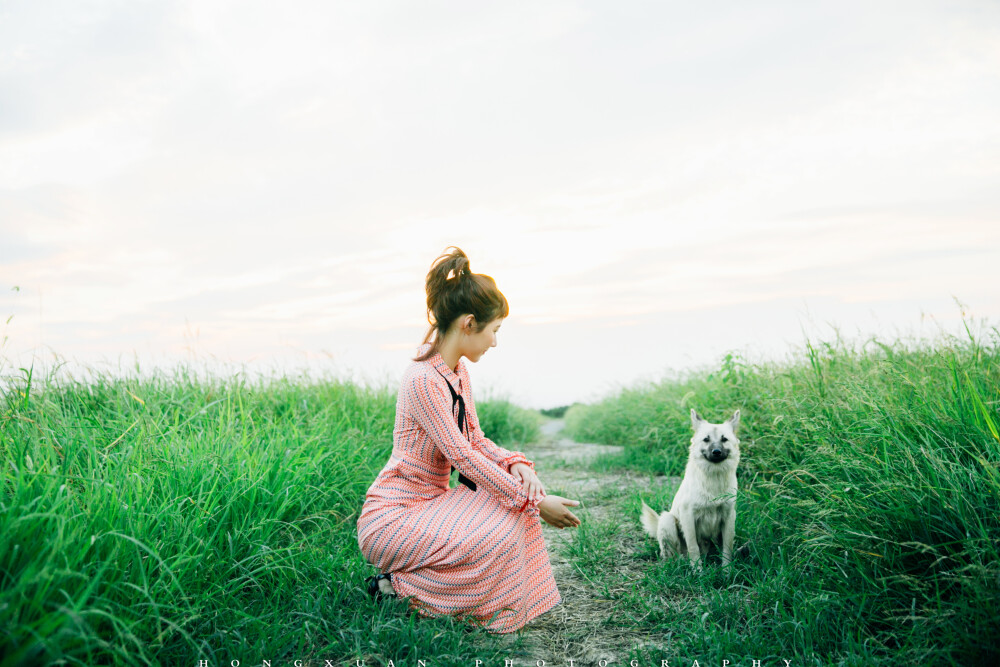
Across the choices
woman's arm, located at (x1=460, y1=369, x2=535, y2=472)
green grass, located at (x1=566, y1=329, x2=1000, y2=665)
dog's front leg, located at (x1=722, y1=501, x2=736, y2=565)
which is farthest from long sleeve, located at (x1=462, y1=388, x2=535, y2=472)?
dog's front leg, located at (x1=722, y1=501, x2=736, y2=565)

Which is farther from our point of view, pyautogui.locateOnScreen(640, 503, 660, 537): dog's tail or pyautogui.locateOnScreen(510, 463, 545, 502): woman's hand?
pyautogui.locateOnScreen(640, 503, 660, 537): dog's tail

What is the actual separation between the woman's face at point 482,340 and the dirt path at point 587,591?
139 centimetres

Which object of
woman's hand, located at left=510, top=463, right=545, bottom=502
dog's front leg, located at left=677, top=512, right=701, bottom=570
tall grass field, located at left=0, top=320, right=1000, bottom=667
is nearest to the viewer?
tall grass field, located at left=0, top=320, right=1000, bottom=667

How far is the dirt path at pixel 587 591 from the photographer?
2.55 metres

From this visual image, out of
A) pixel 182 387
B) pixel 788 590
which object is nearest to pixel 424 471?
pixel 788 590

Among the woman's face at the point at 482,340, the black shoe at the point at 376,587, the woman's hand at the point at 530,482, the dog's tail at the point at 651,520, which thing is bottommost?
the dog's tail at the point at 651,520

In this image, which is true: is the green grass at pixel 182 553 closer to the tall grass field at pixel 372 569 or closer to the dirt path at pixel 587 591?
the tall grass field at pixel 372 569

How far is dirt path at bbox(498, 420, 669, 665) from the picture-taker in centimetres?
255

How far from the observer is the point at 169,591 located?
85.7 inches

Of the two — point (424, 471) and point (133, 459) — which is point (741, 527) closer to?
point (424, 471)

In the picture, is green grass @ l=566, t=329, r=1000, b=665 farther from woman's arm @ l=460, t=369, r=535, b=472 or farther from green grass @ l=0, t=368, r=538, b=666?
green grass @ l=0, t=368, r=538, b=666

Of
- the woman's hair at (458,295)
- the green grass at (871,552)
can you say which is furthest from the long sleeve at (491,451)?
the green grass at (871,552)

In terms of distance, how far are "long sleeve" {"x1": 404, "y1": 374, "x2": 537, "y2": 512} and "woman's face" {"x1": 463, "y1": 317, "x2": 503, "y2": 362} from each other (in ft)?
0.89

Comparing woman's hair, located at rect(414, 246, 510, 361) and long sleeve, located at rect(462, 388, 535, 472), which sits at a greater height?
woman's hair, located at rect(414, 246, 510, 361)
